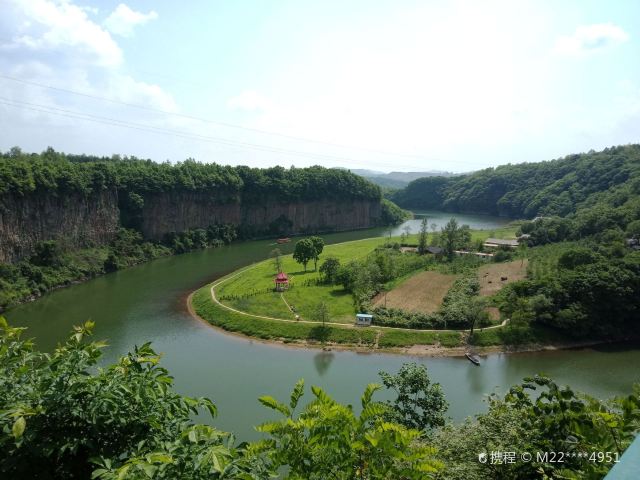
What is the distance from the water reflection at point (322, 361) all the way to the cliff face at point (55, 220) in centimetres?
3130

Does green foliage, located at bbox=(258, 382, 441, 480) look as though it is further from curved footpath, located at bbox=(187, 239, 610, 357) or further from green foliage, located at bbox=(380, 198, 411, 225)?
green foliage, located at bbox=(380, 198, 411, 225)

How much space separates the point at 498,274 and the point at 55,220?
4575 centimetres

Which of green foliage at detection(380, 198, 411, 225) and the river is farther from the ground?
green foliage at detection(380, 198, 411, 225)

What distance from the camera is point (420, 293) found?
37.2 meters

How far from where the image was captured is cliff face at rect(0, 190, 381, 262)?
41.2 meters

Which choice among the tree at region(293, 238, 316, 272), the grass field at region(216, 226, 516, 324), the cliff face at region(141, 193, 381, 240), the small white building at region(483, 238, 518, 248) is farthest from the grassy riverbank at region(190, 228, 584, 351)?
the cliff face at region(141, 193, 381, 240)

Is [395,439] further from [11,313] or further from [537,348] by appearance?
[11,313]

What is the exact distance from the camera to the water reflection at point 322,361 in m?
25.3

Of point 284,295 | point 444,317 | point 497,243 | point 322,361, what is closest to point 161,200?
point 284,295

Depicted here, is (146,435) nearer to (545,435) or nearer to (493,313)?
(545,435)

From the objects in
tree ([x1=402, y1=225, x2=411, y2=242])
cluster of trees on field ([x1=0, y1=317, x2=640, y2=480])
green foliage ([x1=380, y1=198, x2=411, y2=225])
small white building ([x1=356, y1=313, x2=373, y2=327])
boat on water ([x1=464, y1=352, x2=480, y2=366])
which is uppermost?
green foliage ([x1=380, y1=198, x2=411, y2=225])

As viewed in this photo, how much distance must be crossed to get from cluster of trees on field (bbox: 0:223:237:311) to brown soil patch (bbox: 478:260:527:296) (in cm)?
3860

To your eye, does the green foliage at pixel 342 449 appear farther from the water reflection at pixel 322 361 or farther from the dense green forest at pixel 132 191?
the dense green forest at pixel 132 191

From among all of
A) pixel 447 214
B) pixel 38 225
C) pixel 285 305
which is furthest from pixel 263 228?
pixel 447 214
